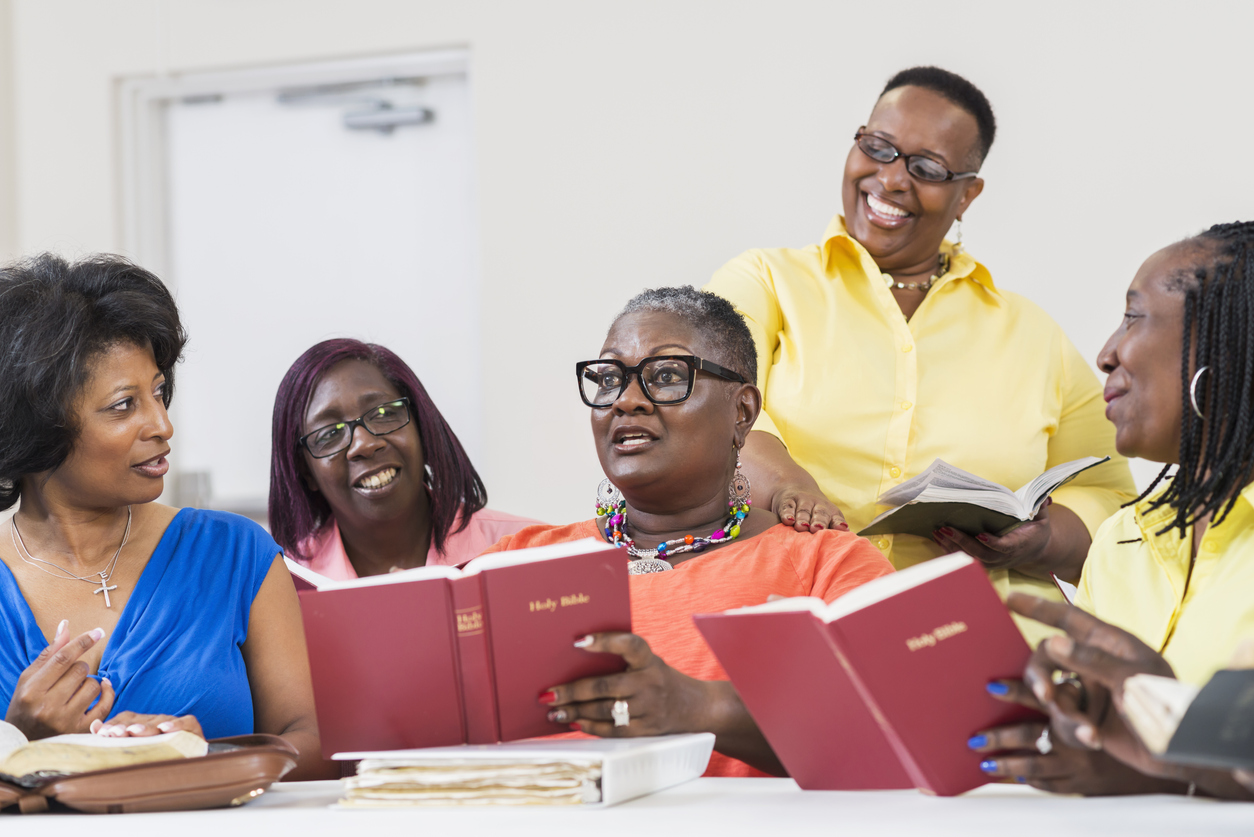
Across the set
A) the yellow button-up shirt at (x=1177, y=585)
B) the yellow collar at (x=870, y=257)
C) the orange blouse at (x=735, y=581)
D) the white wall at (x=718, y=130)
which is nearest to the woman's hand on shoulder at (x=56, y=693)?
the orange blouse at (x=735, y=581)

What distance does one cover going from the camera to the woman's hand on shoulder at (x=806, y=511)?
6.73 feet

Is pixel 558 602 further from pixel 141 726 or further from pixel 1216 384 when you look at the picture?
pixel 1216 384

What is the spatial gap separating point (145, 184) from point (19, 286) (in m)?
2.69

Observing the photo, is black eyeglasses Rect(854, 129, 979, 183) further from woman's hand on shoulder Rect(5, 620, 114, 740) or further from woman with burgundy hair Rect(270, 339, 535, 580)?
woman's hand on shoulder Rect(5, 620, 114, 740)

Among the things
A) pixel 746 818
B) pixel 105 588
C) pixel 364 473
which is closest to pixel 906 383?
pixel 364 473

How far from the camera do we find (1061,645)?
1.17 metres

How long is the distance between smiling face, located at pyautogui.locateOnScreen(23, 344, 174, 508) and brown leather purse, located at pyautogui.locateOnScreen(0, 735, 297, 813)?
0.67 meters

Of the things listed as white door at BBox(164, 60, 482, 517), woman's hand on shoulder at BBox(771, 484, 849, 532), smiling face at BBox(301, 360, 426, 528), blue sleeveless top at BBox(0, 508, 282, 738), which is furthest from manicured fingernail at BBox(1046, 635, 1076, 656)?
white door at BBox(164, 60, 482, 517)

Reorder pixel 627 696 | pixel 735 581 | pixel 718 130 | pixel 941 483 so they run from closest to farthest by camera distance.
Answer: pixel 627 696 → pixel 735 581 → pixel 941 483 → pixel 718 130

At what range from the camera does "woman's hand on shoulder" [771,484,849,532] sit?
2.05 m

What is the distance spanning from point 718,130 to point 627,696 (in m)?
2.69

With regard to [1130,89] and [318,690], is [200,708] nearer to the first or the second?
[318,690]

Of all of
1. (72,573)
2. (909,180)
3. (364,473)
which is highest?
(909,180)

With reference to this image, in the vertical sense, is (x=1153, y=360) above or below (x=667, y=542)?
above
